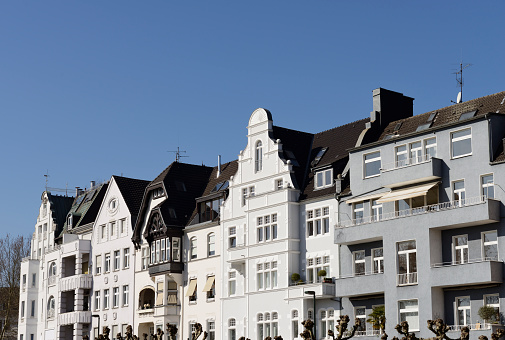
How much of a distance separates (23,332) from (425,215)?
181 feet

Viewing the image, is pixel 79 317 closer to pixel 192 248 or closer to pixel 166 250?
pixel 166 250

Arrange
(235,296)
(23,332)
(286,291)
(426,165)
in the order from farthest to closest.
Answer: (23,332)
(235,296)
(286,291)
(426,165)

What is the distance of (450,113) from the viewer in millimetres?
55500

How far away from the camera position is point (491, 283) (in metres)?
48.4

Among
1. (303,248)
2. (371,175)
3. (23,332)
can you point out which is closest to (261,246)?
(303,248)

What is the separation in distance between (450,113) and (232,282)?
20127 mm

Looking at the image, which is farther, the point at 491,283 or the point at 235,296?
the point at 235,296

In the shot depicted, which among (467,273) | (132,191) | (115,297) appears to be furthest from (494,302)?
(132,191)

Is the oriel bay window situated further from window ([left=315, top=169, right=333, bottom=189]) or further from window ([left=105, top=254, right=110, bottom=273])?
window ([left=315, top=169, right=333, bottom=189])

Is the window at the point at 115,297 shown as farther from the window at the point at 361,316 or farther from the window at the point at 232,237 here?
the window at the point at 361,316

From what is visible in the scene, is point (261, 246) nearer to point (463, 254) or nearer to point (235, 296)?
point (235, 296)

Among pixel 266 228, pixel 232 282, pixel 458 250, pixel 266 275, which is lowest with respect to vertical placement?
pixel 232 282

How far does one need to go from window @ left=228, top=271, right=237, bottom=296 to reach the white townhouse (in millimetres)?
13293

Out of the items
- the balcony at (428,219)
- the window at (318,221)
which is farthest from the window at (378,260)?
the window at (318,221)
